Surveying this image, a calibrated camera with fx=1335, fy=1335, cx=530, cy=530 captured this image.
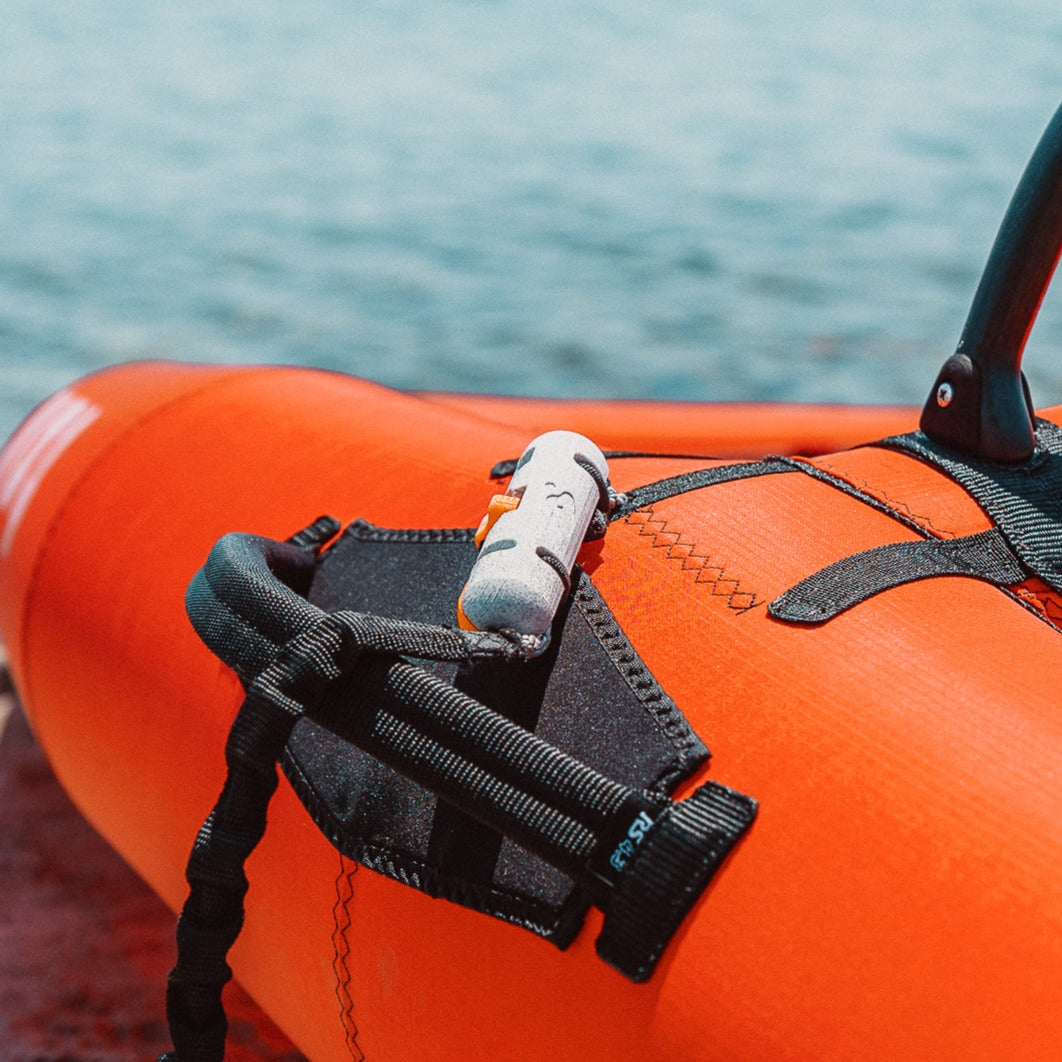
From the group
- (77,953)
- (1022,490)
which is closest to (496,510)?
(1022,490)

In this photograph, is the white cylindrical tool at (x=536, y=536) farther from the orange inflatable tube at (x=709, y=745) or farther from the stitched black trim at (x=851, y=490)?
the stitched black trim at (x=851, y=490)

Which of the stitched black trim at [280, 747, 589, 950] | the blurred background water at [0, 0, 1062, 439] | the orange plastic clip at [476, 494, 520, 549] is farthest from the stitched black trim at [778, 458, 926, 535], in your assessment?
the blurred background water at [0, 0, 1062, 439]

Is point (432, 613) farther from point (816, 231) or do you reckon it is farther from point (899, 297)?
point (816, 231)

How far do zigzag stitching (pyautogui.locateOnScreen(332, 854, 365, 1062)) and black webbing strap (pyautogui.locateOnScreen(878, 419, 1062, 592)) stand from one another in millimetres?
560

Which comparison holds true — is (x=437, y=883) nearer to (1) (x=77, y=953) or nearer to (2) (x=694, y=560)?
(2) (x=694, y=560)

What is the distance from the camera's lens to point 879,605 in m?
0.90

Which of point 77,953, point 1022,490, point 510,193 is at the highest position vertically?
point 1022,490

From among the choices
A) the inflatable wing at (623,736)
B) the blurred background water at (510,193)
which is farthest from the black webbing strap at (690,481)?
the blurred background water at (510,193)

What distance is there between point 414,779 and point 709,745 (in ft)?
0.62

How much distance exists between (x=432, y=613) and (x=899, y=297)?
12.3 ft

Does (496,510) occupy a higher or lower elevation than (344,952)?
higher

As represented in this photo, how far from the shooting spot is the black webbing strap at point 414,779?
2.57 feet

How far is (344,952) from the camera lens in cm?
99

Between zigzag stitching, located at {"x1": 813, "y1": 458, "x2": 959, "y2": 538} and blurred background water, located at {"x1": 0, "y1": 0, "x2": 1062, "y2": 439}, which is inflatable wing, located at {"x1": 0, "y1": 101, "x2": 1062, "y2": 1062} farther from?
blurred background water, located at {"x1": 0, "y1": 0, "x2": 1062, "y2": 439}
